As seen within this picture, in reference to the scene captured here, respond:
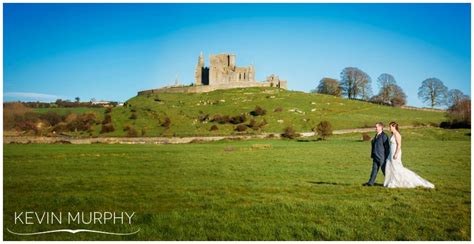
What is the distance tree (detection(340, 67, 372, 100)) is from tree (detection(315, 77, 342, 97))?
204 inches

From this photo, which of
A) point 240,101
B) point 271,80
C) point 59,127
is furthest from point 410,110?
point 59,127

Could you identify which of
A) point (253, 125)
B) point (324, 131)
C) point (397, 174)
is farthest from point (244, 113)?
point (397, 174)

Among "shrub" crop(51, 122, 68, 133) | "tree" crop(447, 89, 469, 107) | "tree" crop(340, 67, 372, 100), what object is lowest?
"shrub" crop(51, 122, 68, 133)

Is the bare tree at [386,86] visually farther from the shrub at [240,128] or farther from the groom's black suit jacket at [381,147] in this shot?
the groom's black suit jacket at [381,147]

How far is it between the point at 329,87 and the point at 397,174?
102153 millimetres

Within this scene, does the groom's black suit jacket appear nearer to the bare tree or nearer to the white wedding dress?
the white wedding dress

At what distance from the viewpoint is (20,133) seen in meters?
55.4

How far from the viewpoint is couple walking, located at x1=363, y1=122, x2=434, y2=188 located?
53.2 feet

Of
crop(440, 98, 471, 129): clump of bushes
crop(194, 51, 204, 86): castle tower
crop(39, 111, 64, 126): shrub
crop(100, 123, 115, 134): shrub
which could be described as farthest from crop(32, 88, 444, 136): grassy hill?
crop(194, 51, 204, 86): castle tower

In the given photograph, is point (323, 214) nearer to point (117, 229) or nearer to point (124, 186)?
point (117, 229)

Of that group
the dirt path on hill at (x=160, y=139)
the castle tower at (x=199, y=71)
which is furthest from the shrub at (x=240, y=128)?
the castle tower at (x=199, y=71)

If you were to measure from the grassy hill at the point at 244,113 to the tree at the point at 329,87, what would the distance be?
1243 centimetres

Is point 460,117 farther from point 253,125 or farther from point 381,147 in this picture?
point 381,147

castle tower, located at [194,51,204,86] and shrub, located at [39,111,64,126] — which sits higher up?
castle tower, located at [194,51,204,86]
